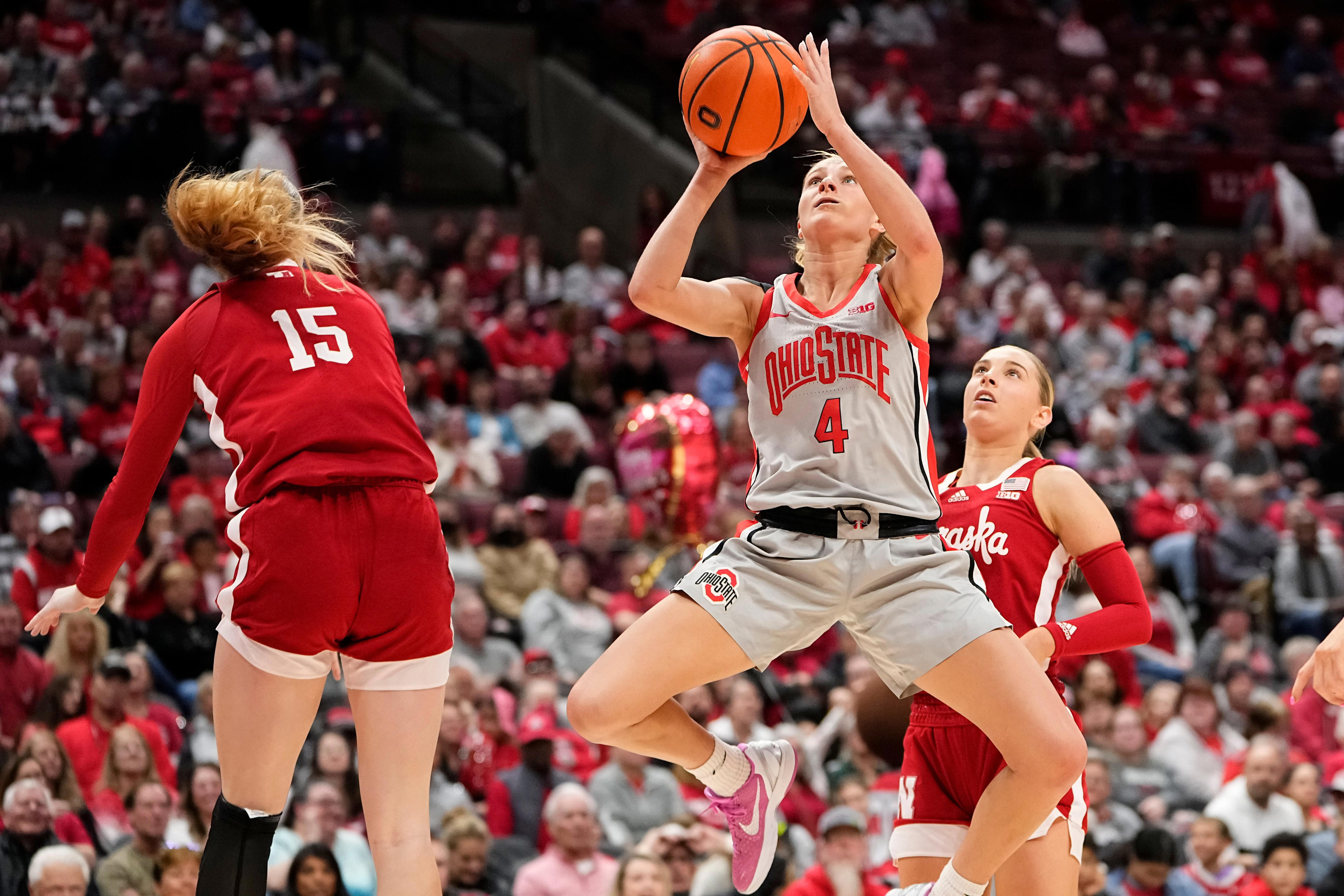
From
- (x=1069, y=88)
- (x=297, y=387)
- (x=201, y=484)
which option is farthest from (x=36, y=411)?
(x=1069, y=88)

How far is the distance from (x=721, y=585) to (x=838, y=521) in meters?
0.34

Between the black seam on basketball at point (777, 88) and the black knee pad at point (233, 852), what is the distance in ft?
6.88

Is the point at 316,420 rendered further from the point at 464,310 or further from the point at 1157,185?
the point at 1157,185

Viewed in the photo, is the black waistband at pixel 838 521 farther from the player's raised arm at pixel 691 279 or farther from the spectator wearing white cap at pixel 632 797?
the spectator wearing white cap at pixel 632 797

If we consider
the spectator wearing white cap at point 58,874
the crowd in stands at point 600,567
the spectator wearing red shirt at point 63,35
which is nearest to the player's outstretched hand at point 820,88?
the crowd in stands at point 600,567

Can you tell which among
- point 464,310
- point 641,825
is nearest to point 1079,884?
point 641,825

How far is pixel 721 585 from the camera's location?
13.8ft

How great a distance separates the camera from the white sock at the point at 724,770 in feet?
15.0

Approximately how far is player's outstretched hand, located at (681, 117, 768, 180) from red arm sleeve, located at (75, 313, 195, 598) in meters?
1.37

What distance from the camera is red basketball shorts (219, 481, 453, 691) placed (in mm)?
3750

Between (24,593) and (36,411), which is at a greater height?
(36,411)

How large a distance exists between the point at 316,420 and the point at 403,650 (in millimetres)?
568

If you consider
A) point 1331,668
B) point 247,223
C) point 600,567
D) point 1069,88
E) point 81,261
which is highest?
point 247,223

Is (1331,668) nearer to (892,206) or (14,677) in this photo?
(892,206)
